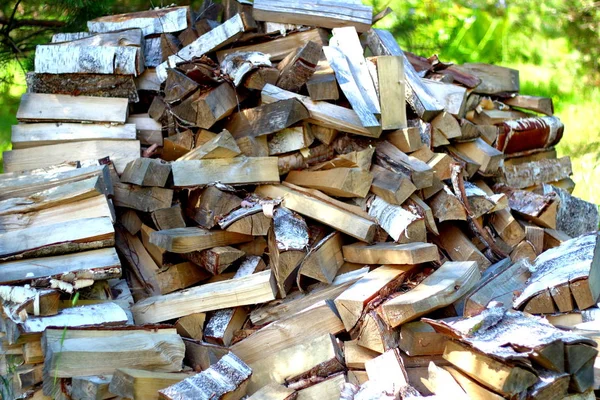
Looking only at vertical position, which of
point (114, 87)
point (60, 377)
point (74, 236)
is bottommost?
point (60, 377)

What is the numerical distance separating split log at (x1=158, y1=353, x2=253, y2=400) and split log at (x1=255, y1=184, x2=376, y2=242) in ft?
2.73

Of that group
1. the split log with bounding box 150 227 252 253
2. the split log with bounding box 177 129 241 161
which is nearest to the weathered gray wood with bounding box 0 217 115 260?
the split log with bounding box 150 227 252 253

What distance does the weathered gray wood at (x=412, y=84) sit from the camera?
3.88 meters

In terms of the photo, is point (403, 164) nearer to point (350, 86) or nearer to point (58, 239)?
point (350, 86)

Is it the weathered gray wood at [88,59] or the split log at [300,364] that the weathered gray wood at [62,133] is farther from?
the split log at [300,364]

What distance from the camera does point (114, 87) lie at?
401 centimetres

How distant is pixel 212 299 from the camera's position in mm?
3213

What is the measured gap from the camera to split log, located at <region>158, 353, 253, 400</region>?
2590 mm

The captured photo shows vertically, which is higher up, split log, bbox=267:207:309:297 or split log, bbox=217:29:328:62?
split log, bbox=217:29:328:62

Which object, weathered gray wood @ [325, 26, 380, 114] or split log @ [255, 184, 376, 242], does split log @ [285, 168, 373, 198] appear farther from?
weathered gray wood @ [325, 26, 380, 114]

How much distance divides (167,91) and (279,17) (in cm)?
87

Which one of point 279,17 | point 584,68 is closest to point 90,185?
point 279,17

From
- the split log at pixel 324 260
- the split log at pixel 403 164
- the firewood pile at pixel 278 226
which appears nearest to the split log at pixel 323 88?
the firewood pile at pixel 278 226

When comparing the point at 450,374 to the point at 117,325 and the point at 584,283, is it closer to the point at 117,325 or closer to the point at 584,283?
the point at 584,283
